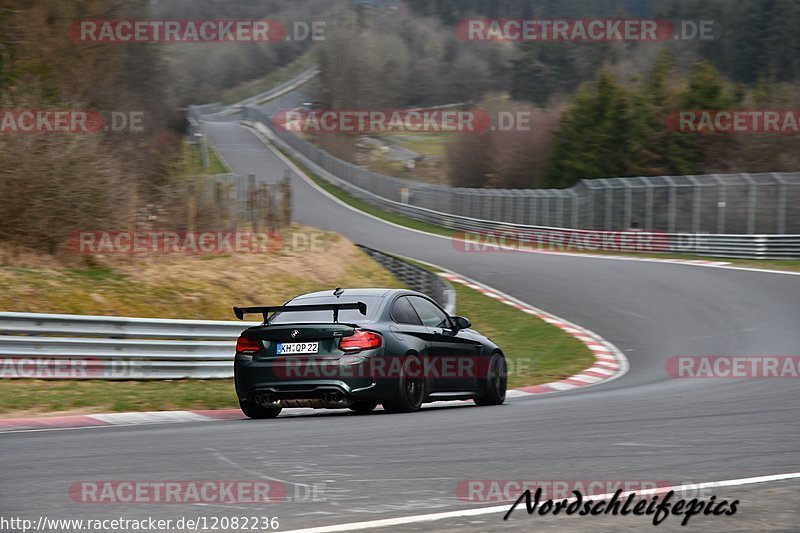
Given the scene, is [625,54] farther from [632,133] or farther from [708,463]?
[708,463]

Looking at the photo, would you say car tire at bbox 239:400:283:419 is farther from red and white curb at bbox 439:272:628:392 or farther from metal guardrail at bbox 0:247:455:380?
red and white curb at bbox 439:272:628:392

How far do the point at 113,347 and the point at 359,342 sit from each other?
4.81m

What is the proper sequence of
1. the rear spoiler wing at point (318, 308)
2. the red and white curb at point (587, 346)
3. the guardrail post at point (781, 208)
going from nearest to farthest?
the rear spoiler wing at point (318, 308) < the red and white curb at point (587, 346) < the guardrail post at point (781, 208)

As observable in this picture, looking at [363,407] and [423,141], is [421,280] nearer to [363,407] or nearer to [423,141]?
[363,407]

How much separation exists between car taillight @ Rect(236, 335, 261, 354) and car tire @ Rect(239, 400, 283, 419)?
1.76 feet

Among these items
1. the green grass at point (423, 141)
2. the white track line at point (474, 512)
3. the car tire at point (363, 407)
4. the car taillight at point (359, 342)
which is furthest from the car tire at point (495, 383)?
the green grass at point (423, 141)

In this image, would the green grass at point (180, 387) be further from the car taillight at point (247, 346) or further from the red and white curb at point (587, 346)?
the car taillight at point (247, 346)

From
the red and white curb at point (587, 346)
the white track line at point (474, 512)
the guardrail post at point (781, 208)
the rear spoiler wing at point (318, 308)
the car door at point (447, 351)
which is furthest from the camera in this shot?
the guardrail post at point (781, 208)

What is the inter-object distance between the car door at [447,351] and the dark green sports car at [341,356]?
0.02 m

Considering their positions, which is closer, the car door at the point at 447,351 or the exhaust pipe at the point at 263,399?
the exhaust pipe at the point at 263,399

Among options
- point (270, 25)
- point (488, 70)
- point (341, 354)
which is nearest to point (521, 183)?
point (341, 354)

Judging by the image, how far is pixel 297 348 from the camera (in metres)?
10.8

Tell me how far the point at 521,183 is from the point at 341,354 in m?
59.9

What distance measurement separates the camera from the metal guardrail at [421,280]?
869 inches
